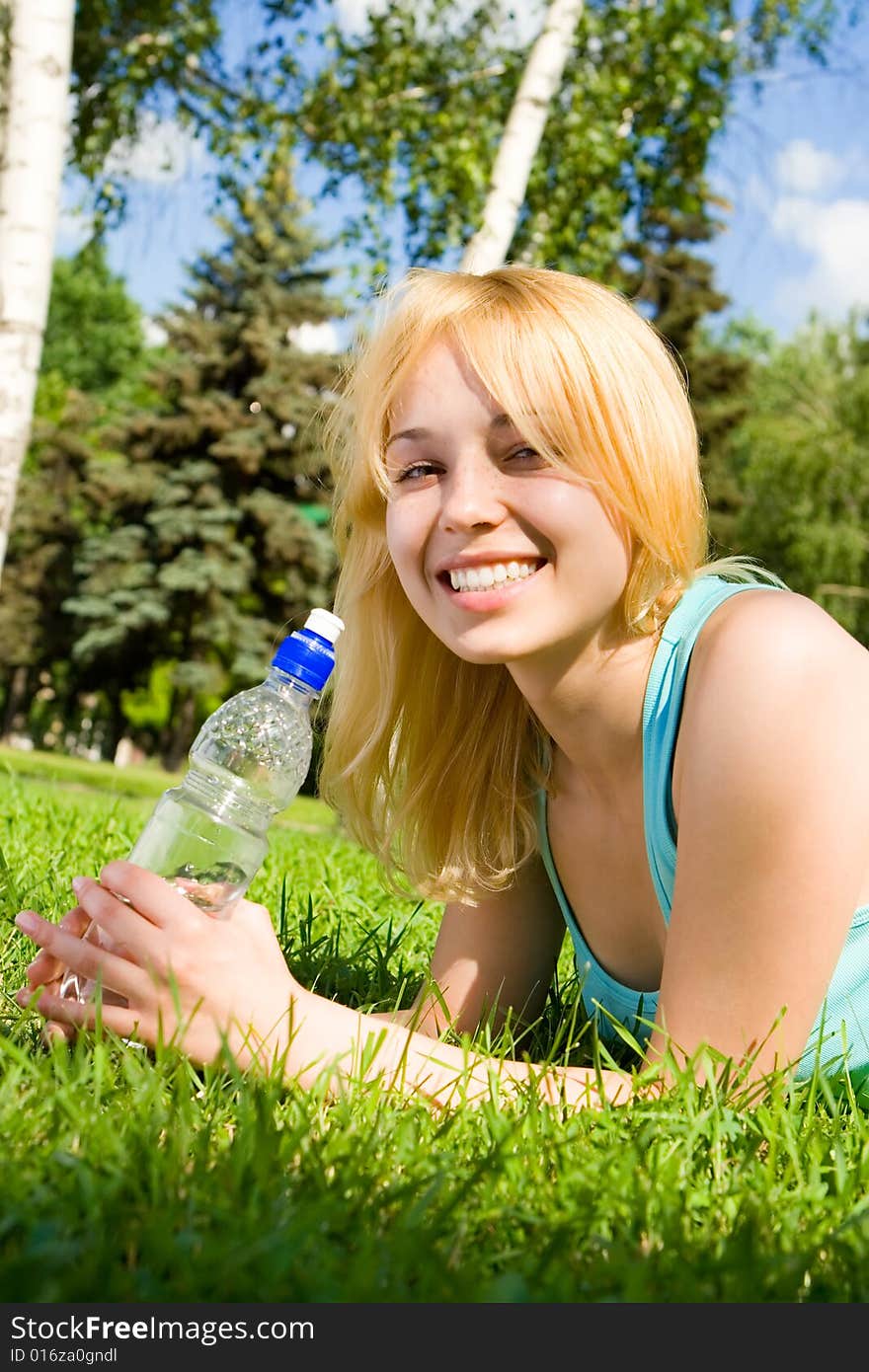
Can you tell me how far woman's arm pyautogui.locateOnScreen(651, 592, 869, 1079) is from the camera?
6.59ft

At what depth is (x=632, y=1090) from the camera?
2.08 meters

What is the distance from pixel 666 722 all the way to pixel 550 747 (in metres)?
0.50

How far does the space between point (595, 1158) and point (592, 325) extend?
143cm

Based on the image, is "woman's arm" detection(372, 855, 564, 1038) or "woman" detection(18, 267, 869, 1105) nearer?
"woman" detection(18, 267, 869, 1105)

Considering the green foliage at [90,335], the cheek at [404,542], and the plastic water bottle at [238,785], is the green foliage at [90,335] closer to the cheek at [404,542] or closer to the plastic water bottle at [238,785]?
the plastic water bottle at [238,785]

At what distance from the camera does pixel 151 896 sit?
6.56ft

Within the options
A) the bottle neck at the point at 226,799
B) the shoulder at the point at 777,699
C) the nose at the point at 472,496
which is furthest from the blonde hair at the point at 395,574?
the shoulder at the point at 777,699

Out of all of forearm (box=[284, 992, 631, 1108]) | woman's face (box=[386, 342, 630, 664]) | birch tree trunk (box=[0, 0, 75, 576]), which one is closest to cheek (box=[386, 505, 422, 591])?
woman's face (box=[386, 342, 630, 664])

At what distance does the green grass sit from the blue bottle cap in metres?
0.68

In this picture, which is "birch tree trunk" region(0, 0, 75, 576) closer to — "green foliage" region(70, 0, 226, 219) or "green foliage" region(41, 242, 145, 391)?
"green foliage" region(70, 0, 226, 219)

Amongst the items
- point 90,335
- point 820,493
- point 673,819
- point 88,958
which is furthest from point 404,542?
point 90,335

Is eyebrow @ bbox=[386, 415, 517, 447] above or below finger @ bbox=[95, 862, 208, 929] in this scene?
above

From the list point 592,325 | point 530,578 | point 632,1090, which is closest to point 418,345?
point 592,325

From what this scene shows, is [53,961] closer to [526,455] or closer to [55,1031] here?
[55,1031]
